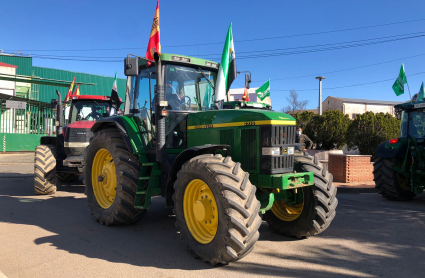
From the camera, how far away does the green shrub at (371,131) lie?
45.7 ft

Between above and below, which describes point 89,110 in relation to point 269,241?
above

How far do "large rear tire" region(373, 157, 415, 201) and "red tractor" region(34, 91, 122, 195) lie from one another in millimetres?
6329

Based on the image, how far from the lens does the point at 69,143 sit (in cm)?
853

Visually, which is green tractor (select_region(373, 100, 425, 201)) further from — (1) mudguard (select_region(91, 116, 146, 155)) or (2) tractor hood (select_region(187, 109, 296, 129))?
(1) mudguard (select_region(91, 116, 146, 155))

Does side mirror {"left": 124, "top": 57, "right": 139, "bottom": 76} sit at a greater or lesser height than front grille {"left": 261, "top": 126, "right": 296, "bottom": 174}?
greater

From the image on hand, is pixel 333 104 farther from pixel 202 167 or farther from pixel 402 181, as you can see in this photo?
pixel 202 167

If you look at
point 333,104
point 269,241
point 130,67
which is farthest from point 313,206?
point 333,104

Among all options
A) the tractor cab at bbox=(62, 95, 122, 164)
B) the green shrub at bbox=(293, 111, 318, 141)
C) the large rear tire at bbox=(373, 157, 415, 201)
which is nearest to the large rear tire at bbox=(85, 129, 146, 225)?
the tractor cab at bbox=(62, 95, 122, 164)

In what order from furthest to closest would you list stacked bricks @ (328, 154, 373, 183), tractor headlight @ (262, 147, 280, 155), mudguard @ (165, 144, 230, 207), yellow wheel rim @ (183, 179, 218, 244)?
stacked bricks @ (328, 154, 373, 183) → mudguard @ (165, 144, 230, 207) → tractor headlight @ (262, 147, 280, 155) → yellow wheel rim @ (183, 179, 218, 244)

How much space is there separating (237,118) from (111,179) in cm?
Result: 261

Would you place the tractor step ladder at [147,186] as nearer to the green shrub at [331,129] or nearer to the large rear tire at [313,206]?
the large rear tire at [313,206]

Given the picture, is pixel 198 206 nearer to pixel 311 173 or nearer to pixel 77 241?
pixel 311 173

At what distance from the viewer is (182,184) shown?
4156 millimetres

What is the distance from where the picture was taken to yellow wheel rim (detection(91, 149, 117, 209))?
5742 millimetres
